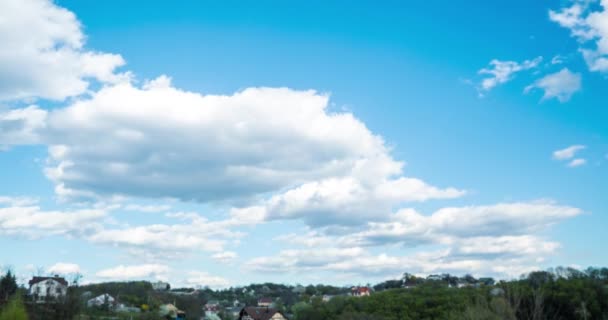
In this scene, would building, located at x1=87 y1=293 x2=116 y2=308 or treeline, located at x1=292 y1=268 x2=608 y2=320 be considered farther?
building, located at x1=87 y1=293 x2=116 y2=308

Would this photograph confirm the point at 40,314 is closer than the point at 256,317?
Yes

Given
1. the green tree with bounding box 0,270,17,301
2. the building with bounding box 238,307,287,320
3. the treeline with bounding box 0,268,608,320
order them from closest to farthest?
the green tree with bounding box 0,270,17,301 < the treeline with bounding box 0,268,608,320 < the building with bounding box 238,307,287,320

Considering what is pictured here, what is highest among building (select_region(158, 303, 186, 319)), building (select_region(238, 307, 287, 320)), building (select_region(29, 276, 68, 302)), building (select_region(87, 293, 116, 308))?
building (select_region(29, 276, 68, 302))

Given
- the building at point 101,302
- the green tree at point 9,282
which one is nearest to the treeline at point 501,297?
the building at point 101,302

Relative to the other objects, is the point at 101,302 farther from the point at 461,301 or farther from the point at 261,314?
the point at 461,301

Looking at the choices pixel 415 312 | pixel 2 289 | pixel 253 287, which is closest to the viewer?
pixel 2 289

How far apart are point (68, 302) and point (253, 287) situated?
15796 cm

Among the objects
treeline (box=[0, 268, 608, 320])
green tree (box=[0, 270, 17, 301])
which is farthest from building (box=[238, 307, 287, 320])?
green tree (box=[0, 270, 17, 301])

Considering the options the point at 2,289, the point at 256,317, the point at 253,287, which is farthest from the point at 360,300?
the point at 253,287

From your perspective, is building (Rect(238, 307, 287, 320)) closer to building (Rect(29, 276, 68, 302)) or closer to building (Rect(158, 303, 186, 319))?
building (Rect(158, 303, 186, 319))

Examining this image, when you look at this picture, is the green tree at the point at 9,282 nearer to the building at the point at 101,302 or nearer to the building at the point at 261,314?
the building at the point at 101,302

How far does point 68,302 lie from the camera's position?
26.6 meters

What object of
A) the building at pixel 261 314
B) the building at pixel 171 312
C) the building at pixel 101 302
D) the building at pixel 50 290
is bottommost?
the building at pixel 261 314

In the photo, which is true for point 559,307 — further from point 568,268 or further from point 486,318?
point 486,318
